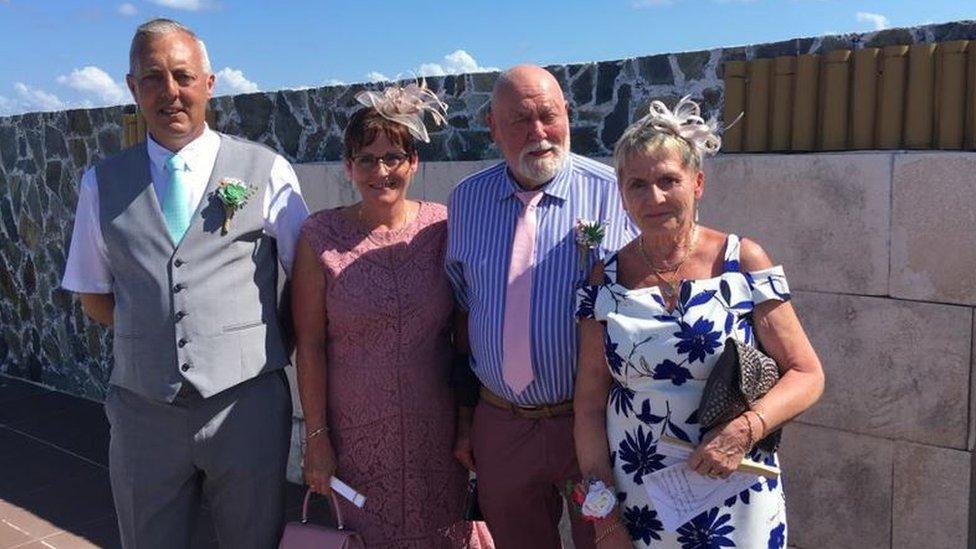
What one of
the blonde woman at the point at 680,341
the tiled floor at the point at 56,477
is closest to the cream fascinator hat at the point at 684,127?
the blonde woman at the point at 680,341

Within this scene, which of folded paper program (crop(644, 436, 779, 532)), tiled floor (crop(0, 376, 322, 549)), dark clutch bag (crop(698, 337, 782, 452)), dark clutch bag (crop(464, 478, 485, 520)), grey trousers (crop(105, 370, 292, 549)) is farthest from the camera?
tiled floor (crop(0, 376, 322, 549))

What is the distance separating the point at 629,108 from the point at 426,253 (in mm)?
1581

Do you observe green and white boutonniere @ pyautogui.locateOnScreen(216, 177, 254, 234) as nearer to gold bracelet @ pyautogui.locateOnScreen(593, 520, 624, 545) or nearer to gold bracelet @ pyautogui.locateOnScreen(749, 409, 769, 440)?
gold bracelet @ pyautogui.locateOnScreen(593, 520, 624, 545)

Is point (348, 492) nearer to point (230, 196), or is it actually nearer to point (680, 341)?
point (230, 196)

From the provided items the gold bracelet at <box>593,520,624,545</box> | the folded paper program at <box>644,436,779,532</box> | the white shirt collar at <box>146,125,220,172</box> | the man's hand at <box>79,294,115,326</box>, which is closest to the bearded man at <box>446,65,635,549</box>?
the gold bracelet at <box>593,520,624,545</box>

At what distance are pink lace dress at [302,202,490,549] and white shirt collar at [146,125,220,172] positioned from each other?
1.05ft

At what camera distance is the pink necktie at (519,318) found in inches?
95.9

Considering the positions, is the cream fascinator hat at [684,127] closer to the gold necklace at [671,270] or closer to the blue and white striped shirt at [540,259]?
the gold necklace at [671,270]

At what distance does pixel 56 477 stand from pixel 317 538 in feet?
11.6

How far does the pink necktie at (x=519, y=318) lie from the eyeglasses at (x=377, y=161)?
39cm

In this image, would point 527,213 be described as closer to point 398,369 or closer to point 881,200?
point 398,369

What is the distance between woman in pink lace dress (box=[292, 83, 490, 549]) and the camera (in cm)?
255

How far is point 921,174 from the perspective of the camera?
2895mm

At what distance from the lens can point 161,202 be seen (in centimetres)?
251
